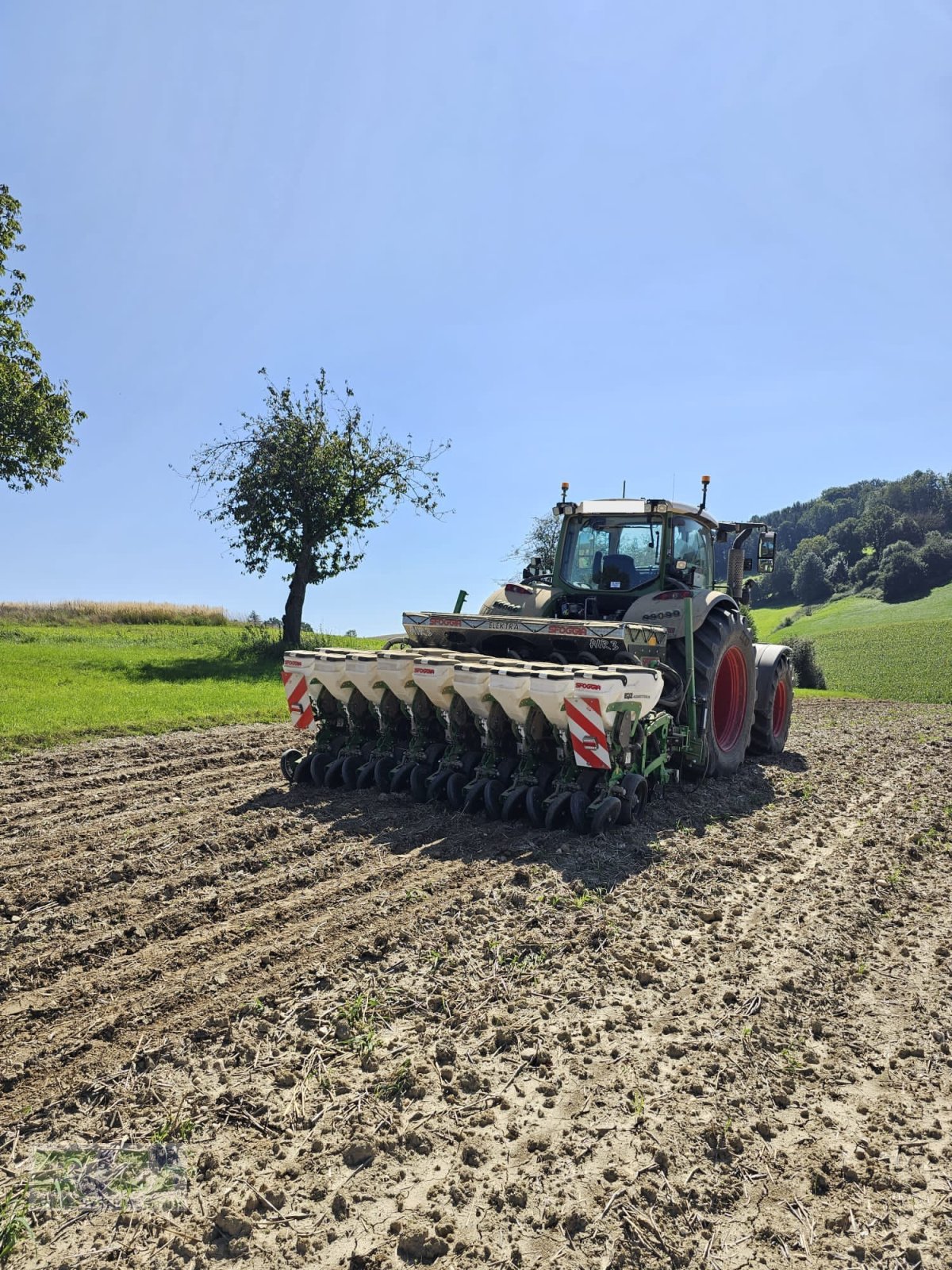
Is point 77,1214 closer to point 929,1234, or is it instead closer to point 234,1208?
point 234,1208

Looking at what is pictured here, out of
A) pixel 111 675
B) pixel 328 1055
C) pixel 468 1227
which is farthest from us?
pixel 111 675

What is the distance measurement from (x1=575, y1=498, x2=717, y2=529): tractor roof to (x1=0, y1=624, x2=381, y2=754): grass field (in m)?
6.45

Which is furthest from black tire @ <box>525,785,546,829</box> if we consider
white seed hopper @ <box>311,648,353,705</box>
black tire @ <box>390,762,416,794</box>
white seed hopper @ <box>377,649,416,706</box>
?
white seed hopper @ <box>311,648,353,705</box>

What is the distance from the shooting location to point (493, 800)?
21.6 ft

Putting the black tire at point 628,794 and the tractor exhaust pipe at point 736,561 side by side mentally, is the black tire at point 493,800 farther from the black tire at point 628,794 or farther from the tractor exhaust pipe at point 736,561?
the tractor exhaust pipe at point 736,561

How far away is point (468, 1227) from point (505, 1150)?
1.17 ft

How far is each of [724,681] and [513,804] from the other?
329 centimetres

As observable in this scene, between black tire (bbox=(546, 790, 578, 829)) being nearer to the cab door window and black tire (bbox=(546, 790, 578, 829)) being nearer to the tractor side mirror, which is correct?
the cab door window

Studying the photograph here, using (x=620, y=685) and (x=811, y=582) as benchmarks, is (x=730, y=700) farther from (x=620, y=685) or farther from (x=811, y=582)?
(x=811, y=582)

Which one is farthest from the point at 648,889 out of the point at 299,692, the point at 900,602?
the point at 900,602

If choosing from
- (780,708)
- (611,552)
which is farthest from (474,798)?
(780,708)

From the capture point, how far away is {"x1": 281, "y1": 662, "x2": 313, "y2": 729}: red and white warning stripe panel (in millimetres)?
7949

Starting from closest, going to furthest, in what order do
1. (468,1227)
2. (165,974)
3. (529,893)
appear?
(468,1227) < (165,974) < (529,893)

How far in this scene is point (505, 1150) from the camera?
2.99 meters
